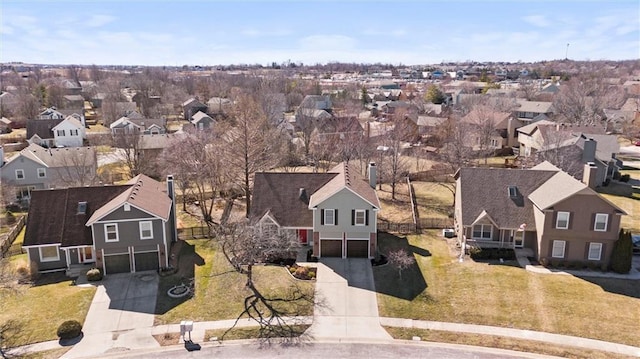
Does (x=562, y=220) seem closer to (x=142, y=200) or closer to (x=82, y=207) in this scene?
(x=142, y=200)

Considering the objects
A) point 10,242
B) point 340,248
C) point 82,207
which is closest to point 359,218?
point 340,248

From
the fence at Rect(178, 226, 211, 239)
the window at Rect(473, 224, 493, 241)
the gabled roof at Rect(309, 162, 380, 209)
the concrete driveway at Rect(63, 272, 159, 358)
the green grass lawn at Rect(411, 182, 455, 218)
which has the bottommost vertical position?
the concrete driveway at Rect(63, 272, 159, 358)

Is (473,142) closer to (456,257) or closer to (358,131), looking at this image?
(358,131)

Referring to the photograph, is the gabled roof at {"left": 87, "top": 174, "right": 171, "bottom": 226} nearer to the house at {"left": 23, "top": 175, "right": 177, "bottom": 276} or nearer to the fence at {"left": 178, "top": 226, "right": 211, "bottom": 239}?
the house at {"left": 23, "top": 175, "right": 177, "bottom": 276}

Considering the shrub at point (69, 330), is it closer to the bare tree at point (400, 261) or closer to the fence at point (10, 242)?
the fence at point (10, 242)

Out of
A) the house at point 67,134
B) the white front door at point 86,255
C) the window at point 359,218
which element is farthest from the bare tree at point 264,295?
the house at point 67,134

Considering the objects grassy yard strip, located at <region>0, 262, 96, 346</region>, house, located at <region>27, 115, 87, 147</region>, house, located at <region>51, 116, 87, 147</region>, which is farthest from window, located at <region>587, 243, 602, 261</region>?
house, located at <region>27, 115, 87, 147</region>
